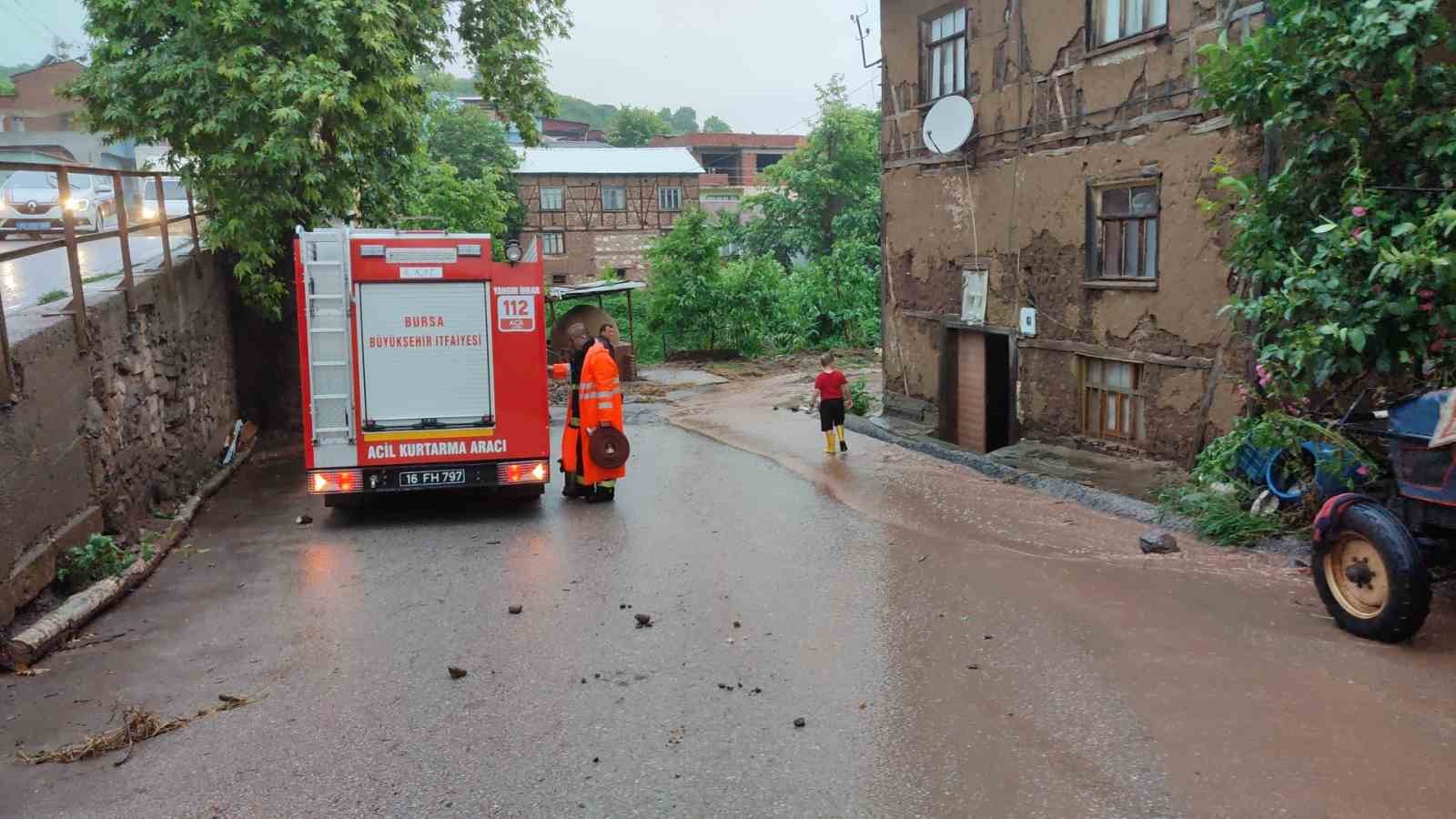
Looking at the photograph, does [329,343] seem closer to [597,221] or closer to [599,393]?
[599,393]

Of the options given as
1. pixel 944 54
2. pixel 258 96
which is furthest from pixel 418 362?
pixel 944 54

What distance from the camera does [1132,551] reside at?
922 cm

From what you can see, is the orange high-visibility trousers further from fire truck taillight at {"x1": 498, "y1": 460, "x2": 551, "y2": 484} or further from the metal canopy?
the metal canopy

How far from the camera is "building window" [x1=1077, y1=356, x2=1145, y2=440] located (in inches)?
497

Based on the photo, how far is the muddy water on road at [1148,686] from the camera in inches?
183

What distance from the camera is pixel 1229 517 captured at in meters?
9.48

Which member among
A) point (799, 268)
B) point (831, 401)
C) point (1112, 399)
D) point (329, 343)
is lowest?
point (831, 401)

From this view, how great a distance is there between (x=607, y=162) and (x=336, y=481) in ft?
134

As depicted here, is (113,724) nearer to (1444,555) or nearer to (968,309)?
(1444,555)

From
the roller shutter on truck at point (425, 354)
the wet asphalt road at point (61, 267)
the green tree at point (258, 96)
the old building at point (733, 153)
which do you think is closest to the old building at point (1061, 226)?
the roller shutter on truck at point (425, 354)

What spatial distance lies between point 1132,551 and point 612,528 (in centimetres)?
472

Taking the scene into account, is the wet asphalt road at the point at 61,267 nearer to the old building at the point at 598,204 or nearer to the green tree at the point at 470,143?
the green tree at the point at 470,143

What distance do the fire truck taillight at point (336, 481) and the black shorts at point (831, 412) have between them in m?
6.45

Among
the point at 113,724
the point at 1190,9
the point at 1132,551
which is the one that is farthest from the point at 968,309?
the point at 113,724
